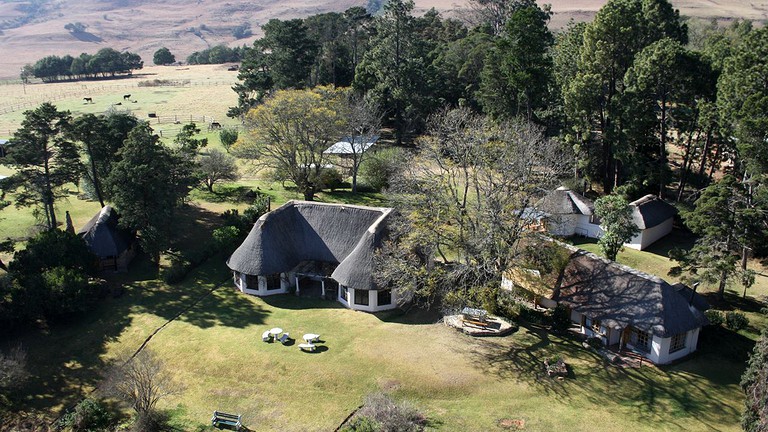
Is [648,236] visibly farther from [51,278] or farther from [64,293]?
[51,278]

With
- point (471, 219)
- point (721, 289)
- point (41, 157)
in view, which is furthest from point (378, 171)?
point (721, 289)

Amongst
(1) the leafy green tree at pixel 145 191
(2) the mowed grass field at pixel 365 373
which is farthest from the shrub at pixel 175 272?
(2) the mowed grass field at pixel 365 373

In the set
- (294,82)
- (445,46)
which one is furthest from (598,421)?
(445,46)

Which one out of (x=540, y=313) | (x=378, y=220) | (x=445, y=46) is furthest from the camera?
(x=445, y=46)

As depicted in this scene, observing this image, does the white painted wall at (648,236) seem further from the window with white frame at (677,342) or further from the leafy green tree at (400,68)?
the leafy green tree at (400,68)

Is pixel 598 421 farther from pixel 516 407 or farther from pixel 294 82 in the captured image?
pixel 294 82

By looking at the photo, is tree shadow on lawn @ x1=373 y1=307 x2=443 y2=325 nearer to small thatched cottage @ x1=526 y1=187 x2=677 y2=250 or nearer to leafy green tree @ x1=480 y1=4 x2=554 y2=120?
A: small thatched cottage @ x1=526 y1=187 x2=677 y2=250
